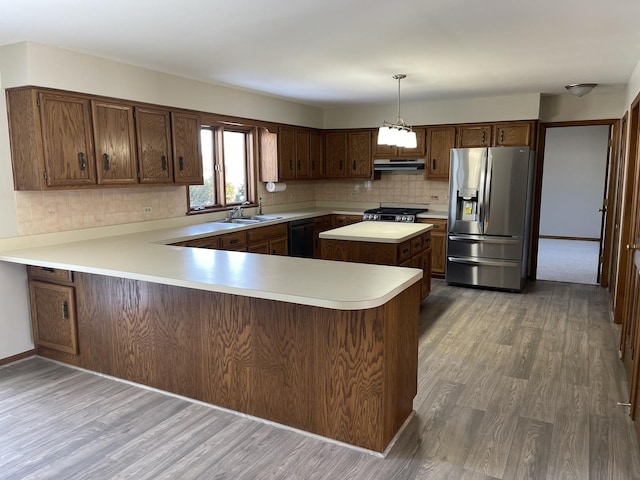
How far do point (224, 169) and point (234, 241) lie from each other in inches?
47.4

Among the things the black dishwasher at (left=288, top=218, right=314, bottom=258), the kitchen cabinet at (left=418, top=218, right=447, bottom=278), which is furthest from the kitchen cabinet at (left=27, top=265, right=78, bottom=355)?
the kitchen cabinet at (left=418, top=218, right=447, bottom=278)

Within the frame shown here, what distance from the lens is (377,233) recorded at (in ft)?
13.8

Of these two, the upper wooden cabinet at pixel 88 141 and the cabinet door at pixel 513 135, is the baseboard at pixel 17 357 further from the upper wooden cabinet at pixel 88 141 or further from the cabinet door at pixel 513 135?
the cabinet door at pixel 513 135

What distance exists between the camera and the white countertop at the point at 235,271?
2.17 meters

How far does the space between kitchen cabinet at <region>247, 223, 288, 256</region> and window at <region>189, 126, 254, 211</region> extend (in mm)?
687

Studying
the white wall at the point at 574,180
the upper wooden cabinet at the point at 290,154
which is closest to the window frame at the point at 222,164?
the upper wooden cabinet at the point at 290,154

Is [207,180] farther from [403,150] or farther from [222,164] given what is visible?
[403,150]

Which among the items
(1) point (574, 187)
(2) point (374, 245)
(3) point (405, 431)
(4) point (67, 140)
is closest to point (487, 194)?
(2) point (374, 245)

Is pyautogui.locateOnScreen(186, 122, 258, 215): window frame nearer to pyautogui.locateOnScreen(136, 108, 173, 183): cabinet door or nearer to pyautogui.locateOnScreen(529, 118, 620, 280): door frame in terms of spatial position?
pyautogui.locateOnScreen(136, 108, 173, 183): cabinet door

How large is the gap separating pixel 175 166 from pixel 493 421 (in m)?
3.38

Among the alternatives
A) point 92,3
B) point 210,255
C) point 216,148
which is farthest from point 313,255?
point 92,3

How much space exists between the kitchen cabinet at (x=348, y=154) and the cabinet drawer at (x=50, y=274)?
429 centimetres

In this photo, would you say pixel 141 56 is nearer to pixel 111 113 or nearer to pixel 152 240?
pixel 111 113

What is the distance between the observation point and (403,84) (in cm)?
490
